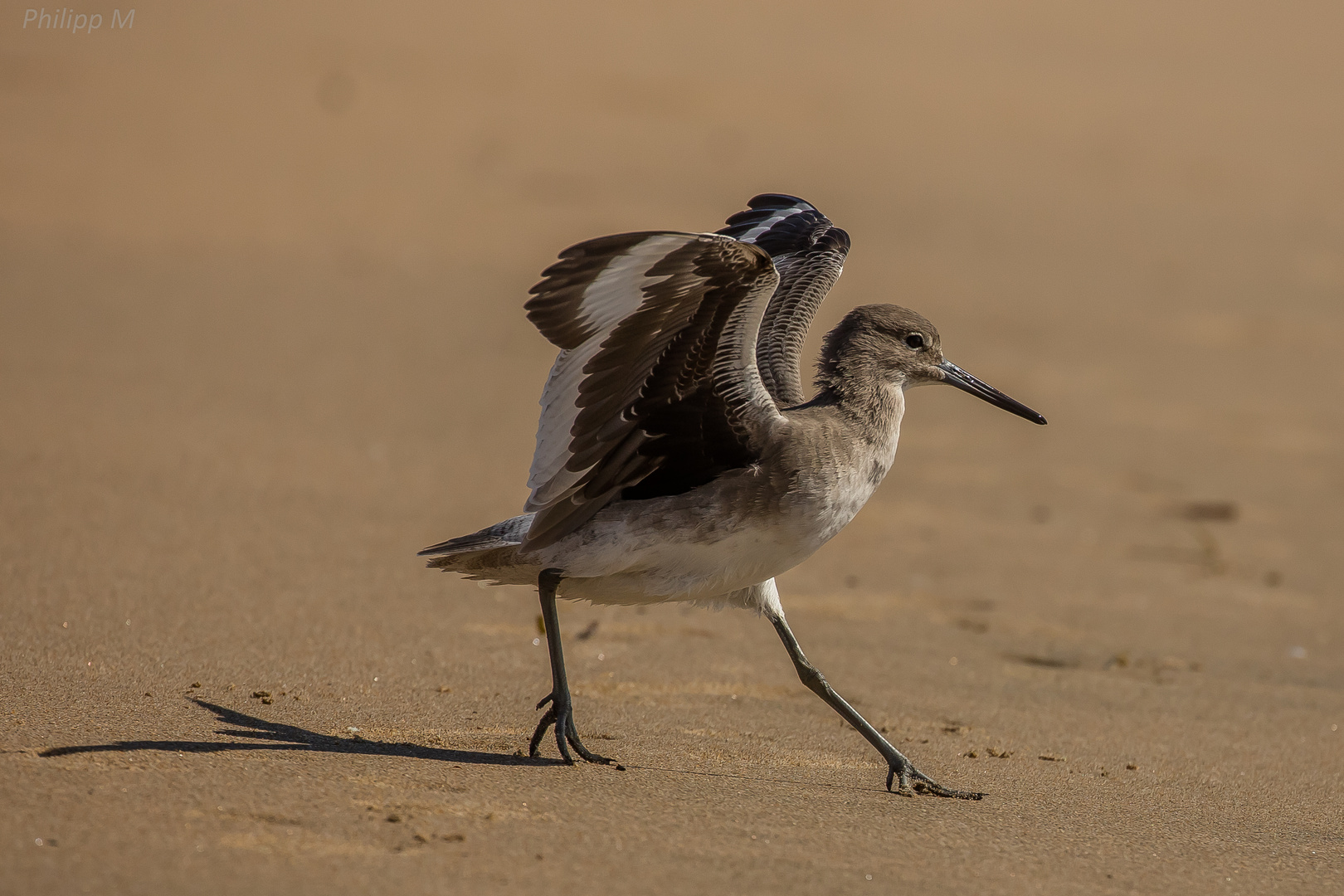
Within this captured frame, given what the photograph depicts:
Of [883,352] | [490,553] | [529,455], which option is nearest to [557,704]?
[490,553]

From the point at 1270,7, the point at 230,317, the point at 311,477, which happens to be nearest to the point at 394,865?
the point at 311,477

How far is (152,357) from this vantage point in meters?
8.69

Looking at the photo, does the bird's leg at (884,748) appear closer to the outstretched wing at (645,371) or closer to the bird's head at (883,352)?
the outstretched wing at (645,371)

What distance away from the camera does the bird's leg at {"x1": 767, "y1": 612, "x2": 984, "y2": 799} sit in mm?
4199

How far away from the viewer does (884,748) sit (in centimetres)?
424

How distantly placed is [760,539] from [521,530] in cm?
82

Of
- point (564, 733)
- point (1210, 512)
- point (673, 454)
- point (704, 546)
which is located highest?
point (673, 454)

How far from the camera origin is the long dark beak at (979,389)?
4.93 meters

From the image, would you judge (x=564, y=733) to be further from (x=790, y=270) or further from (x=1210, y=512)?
(x=1210, y=512)

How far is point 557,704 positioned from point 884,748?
3.34 feet

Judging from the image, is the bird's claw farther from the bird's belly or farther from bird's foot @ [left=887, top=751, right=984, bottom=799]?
the bird's belly

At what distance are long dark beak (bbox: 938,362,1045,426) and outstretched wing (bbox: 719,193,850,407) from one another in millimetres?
522

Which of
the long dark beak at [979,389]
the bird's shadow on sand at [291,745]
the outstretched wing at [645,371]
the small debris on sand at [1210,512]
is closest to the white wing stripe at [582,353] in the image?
the outstretched wing at [645,371]

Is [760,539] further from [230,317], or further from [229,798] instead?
[230,317]
